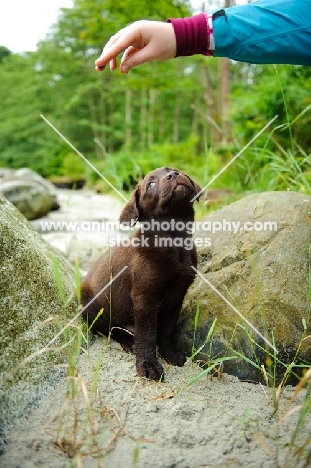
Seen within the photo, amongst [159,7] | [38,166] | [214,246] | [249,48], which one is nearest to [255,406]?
[214,246]

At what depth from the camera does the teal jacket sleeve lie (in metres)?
2.04

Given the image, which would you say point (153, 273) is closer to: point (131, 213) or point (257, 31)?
point (131, 213)

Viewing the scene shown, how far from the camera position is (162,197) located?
2529 millimetres

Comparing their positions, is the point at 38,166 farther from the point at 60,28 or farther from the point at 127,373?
the point at 127,373

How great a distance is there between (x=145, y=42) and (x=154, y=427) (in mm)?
1745

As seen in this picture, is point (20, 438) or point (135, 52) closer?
point (20, 438)

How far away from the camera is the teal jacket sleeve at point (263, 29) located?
204 cm

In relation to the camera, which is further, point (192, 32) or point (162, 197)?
point (162, 197)

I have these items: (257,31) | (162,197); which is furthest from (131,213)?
(257,31)

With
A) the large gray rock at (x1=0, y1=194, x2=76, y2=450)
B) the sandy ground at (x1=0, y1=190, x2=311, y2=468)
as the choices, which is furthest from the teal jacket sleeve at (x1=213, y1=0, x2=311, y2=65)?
the sandy ground at (x1=0, y1=190, x2=311, y2=468)

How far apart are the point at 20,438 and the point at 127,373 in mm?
766

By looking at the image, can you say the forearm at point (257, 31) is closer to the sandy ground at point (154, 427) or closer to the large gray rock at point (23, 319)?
the large gray rock at point (23, 319)

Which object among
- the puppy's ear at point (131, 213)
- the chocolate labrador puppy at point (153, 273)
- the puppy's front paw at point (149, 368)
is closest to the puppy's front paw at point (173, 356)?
the chocolate labrador puppy at point (153, 273)

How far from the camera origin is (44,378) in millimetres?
2162
